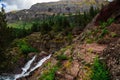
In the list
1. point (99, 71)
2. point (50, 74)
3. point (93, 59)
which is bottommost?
point (50, 74)

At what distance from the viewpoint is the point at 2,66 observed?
119 feet

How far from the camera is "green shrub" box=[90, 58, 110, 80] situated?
2316 cm

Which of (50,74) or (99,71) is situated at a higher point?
(99,71)

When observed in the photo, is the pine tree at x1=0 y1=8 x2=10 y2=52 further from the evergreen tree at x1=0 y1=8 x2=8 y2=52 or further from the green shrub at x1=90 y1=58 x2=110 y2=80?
the green shrub at x1=90 y1=58 x2=110 y2=80

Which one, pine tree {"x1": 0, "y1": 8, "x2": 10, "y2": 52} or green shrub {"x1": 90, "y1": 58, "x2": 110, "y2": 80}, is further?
pine tree {"x1": 0, "y1": 8, "x2": 10, "y2": 52}

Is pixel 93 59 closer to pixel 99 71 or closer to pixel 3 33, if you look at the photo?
pixel 99 71

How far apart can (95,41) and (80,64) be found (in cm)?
567

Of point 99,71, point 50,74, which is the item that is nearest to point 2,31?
point 50,74

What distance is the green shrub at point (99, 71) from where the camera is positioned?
76.0 ft

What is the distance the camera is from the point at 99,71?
2425 cm

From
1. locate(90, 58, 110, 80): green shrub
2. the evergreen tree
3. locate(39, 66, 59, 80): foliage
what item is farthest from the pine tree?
locate(90, 58, 110, 80): green shrub

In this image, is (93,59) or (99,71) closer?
(99,71)

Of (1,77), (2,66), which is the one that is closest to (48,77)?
(2,66)

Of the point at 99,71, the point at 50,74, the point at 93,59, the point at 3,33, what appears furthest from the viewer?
the point at 3,33
